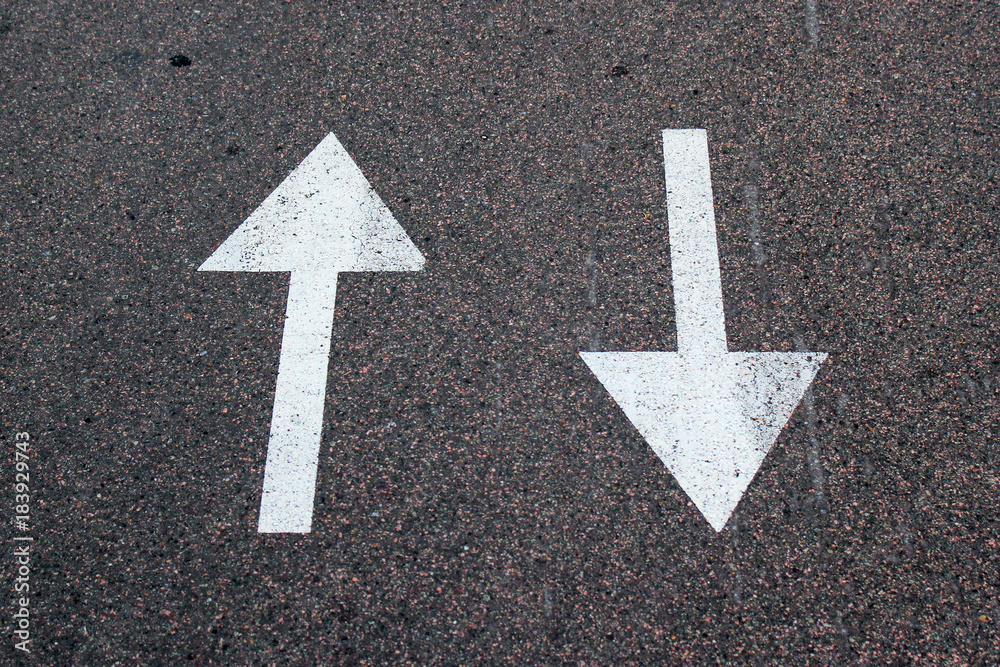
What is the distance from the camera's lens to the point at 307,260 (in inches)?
121

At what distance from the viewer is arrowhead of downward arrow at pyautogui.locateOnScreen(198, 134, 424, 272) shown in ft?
10.1

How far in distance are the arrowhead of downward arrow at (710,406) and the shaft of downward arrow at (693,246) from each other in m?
0.09

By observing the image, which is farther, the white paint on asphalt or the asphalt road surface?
the white paint on asphalt

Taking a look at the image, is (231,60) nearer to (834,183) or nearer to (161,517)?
(161,517)

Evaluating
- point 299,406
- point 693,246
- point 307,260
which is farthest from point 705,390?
point 307,260

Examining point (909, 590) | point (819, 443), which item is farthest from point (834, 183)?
point (909, 590)

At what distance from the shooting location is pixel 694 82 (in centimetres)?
335

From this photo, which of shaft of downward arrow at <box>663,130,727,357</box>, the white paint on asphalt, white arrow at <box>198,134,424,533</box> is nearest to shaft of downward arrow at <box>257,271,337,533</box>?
white arrow at <box>198,134,424,533</box>

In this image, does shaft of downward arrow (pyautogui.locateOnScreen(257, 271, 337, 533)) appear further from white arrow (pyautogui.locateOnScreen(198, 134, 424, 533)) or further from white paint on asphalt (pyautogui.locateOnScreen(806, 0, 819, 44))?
white paint on asphalt (pyautogui.locateOnScreen(806, 0, 819, 44))

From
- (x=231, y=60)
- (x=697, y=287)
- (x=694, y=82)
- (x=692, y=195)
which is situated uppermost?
(x=231, y=60)

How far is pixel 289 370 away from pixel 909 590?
2.41m

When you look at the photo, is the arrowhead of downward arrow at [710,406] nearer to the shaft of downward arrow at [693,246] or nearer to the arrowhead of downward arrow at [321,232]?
the shaft of downward arrow at [693,246]

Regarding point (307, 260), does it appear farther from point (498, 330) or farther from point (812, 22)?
point (812, 22)

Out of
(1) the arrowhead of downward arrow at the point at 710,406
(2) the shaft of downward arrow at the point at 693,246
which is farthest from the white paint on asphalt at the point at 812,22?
(1) the arrowhead of downward arrow at the point at 710,406
